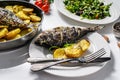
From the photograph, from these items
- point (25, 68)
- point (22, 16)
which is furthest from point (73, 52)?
point (22, 16)

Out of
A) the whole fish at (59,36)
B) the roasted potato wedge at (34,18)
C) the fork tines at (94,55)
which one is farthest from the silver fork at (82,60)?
the roasted potato wedge at (34,18)

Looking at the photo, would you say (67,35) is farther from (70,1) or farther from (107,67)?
(70,1)

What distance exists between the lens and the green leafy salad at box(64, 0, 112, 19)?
1322 millimetres

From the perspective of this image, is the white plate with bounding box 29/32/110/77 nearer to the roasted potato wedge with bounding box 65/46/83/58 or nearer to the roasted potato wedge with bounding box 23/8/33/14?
the roasted potato wedge with bounding box 65/46/83/58

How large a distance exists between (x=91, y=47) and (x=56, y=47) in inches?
5.8

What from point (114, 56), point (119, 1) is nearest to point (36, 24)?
point (114, 56)

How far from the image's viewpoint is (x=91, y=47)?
1077 mm

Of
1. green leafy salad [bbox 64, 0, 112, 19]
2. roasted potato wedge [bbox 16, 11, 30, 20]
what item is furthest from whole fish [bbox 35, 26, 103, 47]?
green leafy salad [bbox 64, 0, 112, 19]

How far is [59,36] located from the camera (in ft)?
3.45

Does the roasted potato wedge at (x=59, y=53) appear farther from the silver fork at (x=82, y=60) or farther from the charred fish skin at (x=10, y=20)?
the charred fish skin at (x=10, y=20)

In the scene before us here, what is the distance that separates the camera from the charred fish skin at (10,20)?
1.06 m

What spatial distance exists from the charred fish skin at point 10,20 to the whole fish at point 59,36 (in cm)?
10

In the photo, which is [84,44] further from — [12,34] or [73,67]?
[12,34]

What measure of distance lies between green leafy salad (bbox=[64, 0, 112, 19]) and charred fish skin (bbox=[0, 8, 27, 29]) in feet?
1.20
